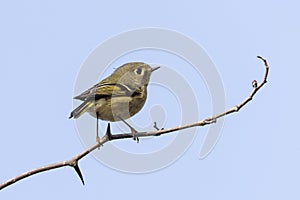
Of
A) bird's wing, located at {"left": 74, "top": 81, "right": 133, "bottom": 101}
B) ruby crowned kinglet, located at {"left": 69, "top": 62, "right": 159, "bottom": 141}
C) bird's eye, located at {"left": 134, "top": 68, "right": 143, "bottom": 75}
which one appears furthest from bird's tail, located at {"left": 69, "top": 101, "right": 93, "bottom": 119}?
bird's eye, located at {"left": 134, "top": 68, "right": 143, "bottom": 75}

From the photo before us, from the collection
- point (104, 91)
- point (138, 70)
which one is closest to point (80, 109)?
point (104, 91)

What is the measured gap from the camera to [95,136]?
652 cm

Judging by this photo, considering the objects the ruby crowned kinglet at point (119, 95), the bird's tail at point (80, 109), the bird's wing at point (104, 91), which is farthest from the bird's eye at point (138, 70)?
the bird's tail at point (80, 109)

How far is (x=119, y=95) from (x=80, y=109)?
1.20 m

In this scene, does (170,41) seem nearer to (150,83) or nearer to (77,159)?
(150,83)

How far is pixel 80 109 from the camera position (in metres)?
6.71

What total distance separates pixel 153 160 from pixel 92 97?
4.00 ft

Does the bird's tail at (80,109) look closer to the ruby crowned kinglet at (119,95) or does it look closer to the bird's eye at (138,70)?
the ruby crowned kinglet at (119,95)

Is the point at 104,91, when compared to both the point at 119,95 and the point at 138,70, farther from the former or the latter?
the point at 138,70

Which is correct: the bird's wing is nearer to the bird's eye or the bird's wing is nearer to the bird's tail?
the bird's tail

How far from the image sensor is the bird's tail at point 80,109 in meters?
6.52

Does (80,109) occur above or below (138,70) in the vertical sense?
below

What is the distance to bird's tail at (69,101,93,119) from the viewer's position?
6.52 metres

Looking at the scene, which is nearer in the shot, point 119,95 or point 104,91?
point 104,91
